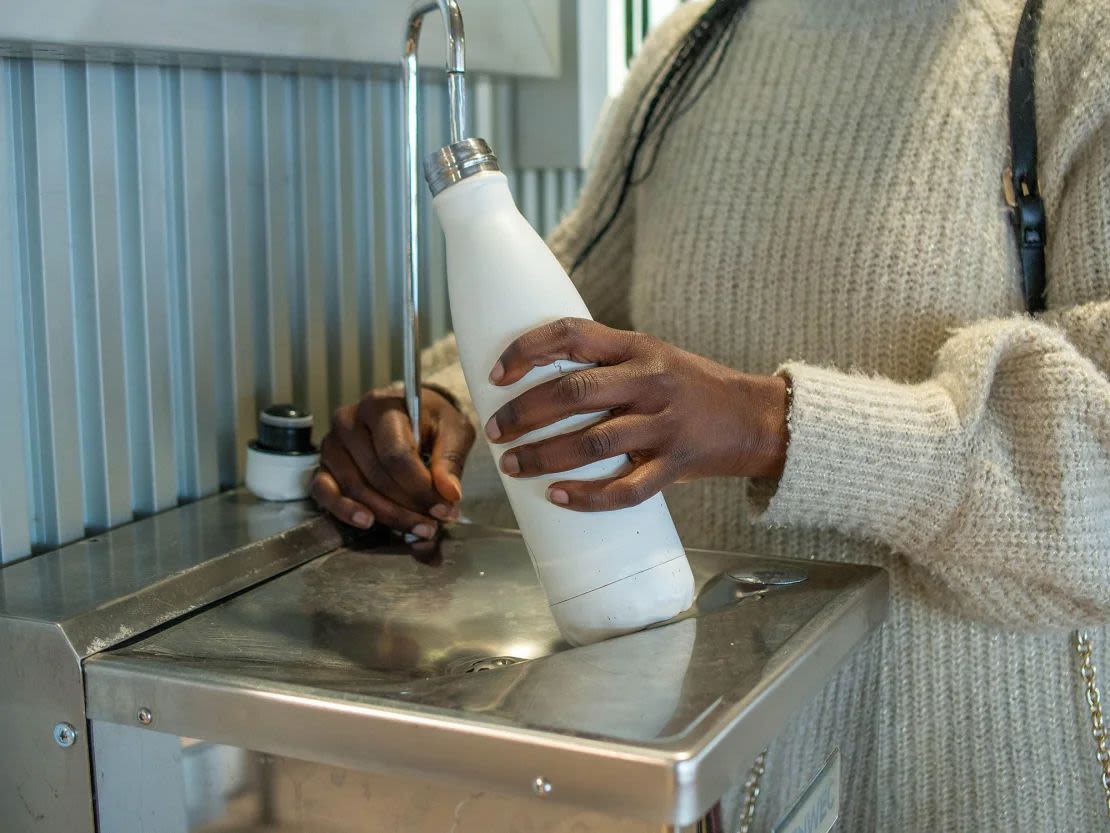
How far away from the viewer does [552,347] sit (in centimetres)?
71

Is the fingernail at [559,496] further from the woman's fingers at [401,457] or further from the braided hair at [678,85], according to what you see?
the braided hair at [678,85]

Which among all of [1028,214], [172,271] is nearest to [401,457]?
[172,271]

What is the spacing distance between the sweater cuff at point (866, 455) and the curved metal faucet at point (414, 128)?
0.85 feet

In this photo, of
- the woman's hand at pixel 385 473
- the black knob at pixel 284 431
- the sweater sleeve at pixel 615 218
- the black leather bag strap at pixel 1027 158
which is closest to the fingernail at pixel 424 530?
the woman's hand at pixel 385 473

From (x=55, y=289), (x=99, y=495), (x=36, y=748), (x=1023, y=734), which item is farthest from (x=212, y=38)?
(x=1023, y=734)

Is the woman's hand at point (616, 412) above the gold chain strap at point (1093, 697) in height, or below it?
above

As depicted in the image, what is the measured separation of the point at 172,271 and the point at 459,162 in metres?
0.36

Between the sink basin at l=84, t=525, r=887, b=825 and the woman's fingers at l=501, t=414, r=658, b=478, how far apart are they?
0.33 feet

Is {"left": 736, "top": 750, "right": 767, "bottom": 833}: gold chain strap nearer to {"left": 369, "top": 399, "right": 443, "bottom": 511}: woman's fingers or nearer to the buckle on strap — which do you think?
{"left": 369, "top": 399, "right": 443, "bottom": 511}: woman's fingers

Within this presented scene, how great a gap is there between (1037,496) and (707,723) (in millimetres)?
350

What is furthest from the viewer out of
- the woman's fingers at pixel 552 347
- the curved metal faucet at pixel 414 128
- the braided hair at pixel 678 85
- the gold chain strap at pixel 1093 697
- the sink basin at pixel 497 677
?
the braided hair at pixel 678 85

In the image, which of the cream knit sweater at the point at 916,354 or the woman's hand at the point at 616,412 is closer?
the woman's hand at the point at 616,412

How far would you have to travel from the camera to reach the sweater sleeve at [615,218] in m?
1.21

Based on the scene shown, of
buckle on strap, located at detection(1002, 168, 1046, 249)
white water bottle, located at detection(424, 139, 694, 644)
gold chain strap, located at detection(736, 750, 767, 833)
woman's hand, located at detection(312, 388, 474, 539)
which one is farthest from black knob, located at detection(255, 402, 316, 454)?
buckle on strap, located at detection(1002, 168, 1046, 249)
